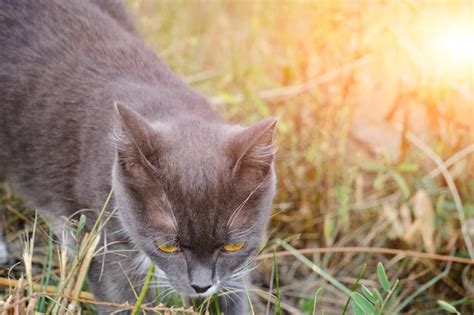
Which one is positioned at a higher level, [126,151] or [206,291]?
[126,151]

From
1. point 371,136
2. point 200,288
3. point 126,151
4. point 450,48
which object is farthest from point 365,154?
point 126,151

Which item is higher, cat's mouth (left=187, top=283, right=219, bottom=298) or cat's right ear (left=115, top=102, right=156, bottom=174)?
cat's right ear (left=115, top=102, right=156, bottom=174)

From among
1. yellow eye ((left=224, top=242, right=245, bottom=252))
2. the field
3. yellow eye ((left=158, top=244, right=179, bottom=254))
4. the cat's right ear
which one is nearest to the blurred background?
the field

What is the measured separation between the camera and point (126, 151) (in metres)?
2.18

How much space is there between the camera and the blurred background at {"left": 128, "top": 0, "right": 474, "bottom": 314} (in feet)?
10.4

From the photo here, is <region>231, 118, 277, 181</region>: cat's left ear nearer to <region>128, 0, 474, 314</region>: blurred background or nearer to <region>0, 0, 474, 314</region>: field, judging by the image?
<region>0, 0, 474, 314</region>: field

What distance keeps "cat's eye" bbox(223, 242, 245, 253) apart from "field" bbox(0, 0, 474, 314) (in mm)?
445

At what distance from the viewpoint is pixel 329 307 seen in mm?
3051

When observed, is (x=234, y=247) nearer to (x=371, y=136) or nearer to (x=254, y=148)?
(x=254, y=148)

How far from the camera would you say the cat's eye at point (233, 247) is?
227 centimetres

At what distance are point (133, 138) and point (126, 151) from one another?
8 centimetres

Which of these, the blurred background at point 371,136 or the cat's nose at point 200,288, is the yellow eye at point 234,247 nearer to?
the cat's nose at point 200,288

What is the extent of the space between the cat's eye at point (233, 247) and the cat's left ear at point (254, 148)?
199 millimetres

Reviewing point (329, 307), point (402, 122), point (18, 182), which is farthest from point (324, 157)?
point (18, 182)
